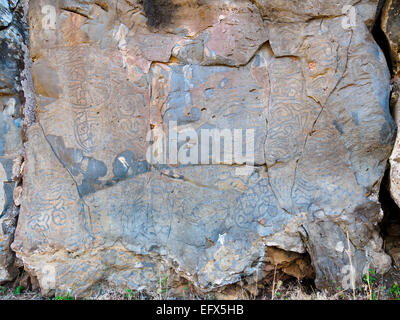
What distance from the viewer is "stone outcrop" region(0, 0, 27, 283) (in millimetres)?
2721

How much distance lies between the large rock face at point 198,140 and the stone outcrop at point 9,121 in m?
0.24

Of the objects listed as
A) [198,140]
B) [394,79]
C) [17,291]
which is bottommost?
[17,291]

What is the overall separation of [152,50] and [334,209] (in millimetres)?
2156

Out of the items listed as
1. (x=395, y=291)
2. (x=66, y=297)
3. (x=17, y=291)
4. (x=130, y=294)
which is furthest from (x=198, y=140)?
(x=17, y=291)

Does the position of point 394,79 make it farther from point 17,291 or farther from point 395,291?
point 17,291

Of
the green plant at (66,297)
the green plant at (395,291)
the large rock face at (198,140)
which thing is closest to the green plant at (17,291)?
the large rock face at (198,140)

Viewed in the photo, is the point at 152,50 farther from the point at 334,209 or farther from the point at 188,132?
the point at 334,209

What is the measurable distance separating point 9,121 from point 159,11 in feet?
5.95

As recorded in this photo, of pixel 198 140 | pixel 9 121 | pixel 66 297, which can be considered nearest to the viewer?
pixel 66 297

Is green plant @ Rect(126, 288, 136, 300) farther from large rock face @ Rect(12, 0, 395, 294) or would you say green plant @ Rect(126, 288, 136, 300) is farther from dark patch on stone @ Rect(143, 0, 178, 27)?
dark patch on stone @ Rect(143, 0, 178, 27)

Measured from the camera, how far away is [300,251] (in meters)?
2.42

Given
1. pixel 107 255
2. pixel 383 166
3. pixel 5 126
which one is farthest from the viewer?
pixel 5 126

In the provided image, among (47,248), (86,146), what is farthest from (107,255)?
(86,146)

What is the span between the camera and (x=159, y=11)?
2.66 meters
